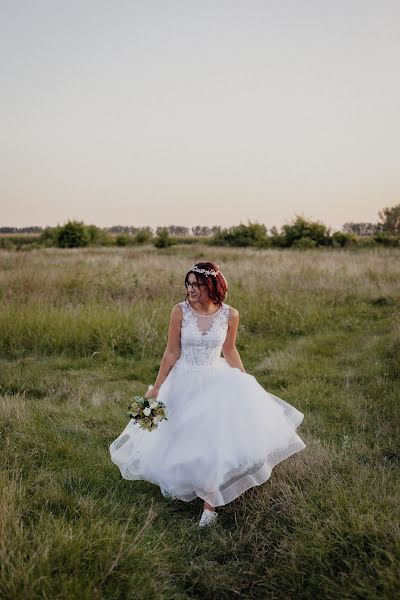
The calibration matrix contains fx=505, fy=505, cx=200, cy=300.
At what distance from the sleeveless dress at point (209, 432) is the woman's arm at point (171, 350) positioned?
0.04 m

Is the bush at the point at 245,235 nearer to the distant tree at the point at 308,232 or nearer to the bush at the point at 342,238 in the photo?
the distant tree at the point at 308,232

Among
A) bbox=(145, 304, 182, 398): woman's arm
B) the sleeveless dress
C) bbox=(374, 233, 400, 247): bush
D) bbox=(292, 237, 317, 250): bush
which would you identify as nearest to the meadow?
the sleeveless dress

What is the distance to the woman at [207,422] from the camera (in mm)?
3572

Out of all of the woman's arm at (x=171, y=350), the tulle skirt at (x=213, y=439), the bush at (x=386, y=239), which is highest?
the bush at (x=386, y=239)

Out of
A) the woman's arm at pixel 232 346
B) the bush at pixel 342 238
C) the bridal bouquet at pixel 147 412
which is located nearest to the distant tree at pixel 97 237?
the bush at pixel 342 238

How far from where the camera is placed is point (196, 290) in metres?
3.95

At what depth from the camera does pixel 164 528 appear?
3568 millimetres

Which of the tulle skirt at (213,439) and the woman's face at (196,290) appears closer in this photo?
the tulle skirt at (213,439)

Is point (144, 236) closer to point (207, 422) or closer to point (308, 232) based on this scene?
point (308, 232)

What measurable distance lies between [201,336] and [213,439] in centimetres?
81

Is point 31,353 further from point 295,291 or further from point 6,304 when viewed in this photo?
point 295,291

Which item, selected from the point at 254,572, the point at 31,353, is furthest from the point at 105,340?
the point at 254,572

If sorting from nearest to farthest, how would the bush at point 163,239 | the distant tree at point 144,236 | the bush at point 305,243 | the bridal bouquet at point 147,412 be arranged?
the bridal bouquet at point 147,412 < the bush at point 305,243 < the bush at point 163,239 < the distant tree at point 144,236

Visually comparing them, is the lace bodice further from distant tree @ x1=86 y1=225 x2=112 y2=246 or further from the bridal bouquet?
distant tree @ x1=86 y1=225 x2=112 y2=246
